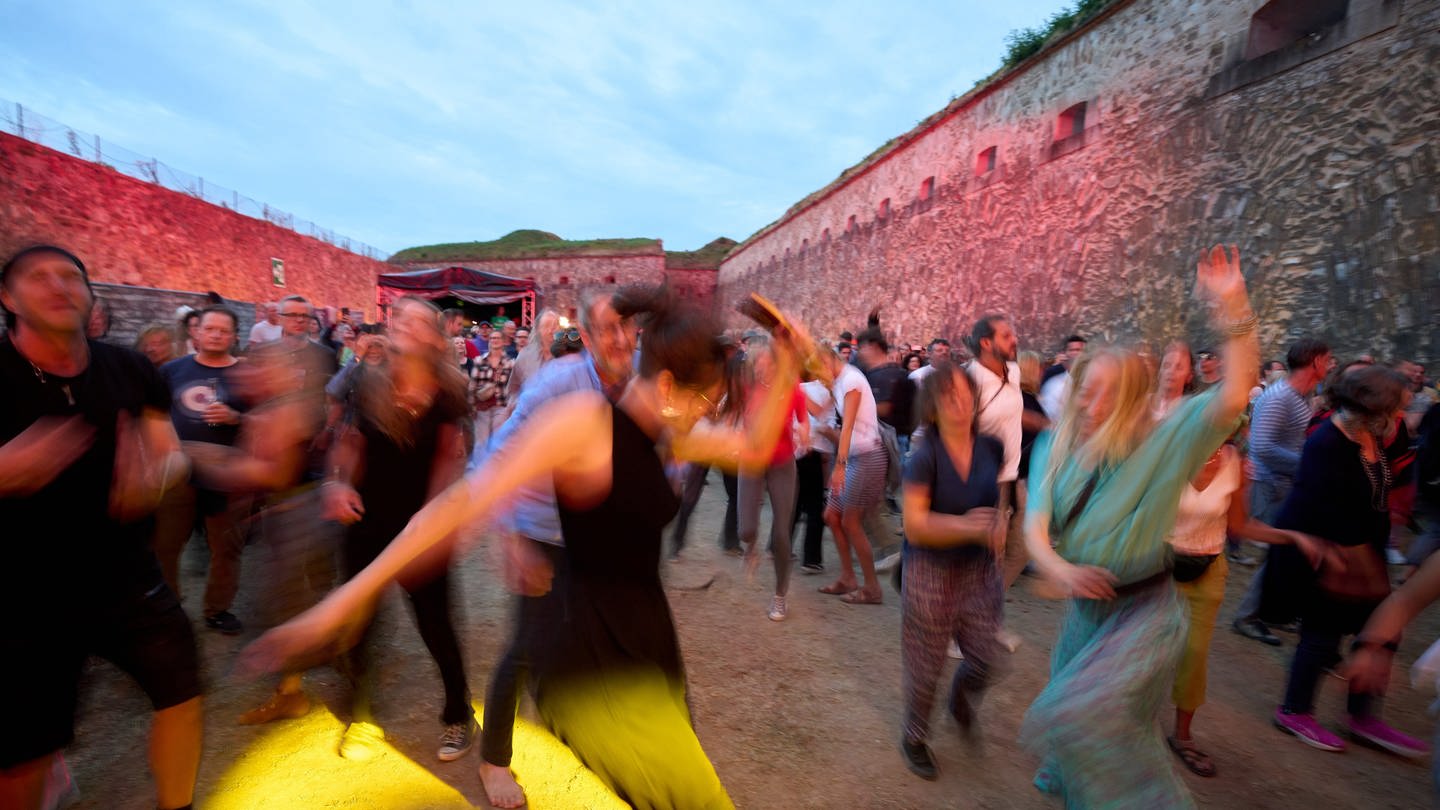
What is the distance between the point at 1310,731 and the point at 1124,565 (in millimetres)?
2199

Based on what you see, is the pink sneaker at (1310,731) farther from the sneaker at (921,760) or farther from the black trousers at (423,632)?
the black trousers at (423,632)

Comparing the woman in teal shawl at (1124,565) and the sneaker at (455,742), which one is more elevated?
the woman in teal shawl at (1124,565)

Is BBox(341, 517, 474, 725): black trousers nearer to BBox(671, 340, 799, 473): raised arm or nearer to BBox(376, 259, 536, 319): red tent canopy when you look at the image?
BBox(671, 340, 799, 473): raised arm

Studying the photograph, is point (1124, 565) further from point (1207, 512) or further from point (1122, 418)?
point (1207, 512)

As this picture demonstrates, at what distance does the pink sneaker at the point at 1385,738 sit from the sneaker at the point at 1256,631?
3.45ft

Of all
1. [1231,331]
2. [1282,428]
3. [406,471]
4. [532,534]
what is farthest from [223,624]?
[1282,428]

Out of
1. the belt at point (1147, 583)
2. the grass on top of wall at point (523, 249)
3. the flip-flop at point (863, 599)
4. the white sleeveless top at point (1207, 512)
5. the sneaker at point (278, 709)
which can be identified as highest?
the grass on top of wall at point (523, 249)

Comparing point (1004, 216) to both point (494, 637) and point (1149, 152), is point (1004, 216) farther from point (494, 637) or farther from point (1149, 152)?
point (494, 637)

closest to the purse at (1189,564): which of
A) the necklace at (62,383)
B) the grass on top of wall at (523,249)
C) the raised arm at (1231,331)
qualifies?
the raised arm at (1231,331)

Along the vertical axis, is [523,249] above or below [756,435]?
above

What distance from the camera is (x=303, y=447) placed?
309cm

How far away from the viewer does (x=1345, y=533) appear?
316 centimetres

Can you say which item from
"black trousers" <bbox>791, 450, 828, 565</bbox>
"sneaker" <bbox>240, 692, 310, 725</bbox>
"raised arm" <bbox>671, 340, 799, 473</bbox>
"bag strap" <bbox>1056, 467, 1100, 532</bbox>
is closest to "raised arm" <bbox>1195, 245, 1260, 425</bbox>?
"bag strap" <bbox>1056, 467, 1100, 532</bbox>

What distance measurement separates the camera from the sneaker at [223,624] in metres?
3.91
